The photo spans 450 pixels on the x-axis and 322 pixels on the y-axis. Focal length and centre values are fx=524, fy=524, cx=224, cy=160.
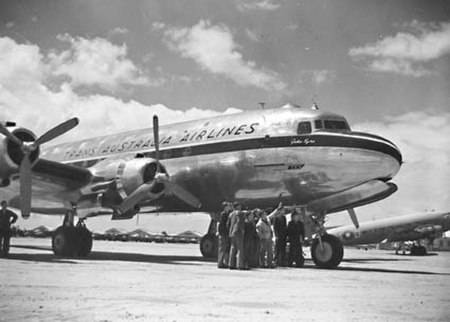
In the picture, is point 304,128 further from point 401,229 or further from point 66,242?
point 401,229

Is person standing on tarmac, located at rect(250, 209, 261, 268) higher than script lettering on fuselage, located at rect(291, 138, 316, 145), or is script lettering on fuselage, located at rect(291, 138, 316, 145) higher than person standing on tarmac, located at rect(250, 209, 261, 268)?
script lettering on fuselage, located at rect(291, 138, 316, 145)

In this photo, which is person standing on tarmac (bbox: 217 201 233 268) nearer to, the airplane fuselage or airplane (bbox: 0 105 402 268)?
airplane (bbox: 0 105 402 268)

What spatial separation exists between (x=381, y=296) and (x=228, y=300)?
222 centimetres

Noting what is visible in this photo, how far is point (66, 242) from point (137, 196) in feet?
9.34

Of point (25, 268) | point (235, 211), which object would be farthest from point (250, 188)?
point (25, 268)

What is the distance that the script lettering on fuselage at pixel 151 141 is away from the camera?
15.0 metres

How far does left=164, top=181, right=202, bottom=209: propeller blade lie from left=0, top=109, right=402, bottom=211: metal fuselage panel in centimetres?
61

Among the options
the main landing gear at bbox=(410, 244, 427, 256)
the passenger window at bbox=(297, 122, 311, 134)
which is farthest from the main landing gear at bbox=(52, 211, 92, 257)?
the main landing gear at bbox=(410, 244, 427, 256)

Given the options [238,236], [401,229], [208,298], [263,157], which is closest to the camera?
[208,298]

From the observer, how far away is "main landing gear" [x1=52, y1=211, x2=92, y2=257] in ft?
48.9

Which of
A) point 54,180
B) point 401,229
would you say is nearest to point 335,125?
point 54,180

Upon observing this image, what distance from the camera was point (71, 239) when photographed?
1491 centimetres

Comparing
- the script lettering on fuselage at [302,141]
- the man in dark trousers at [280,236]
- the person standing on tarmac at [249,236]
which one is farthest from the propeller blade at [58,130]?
the man in dark trousers at [280,236]

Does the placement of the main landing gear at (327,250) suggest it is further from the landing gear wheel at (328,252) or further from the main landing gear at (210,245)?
the main landing gear at (210,245)
